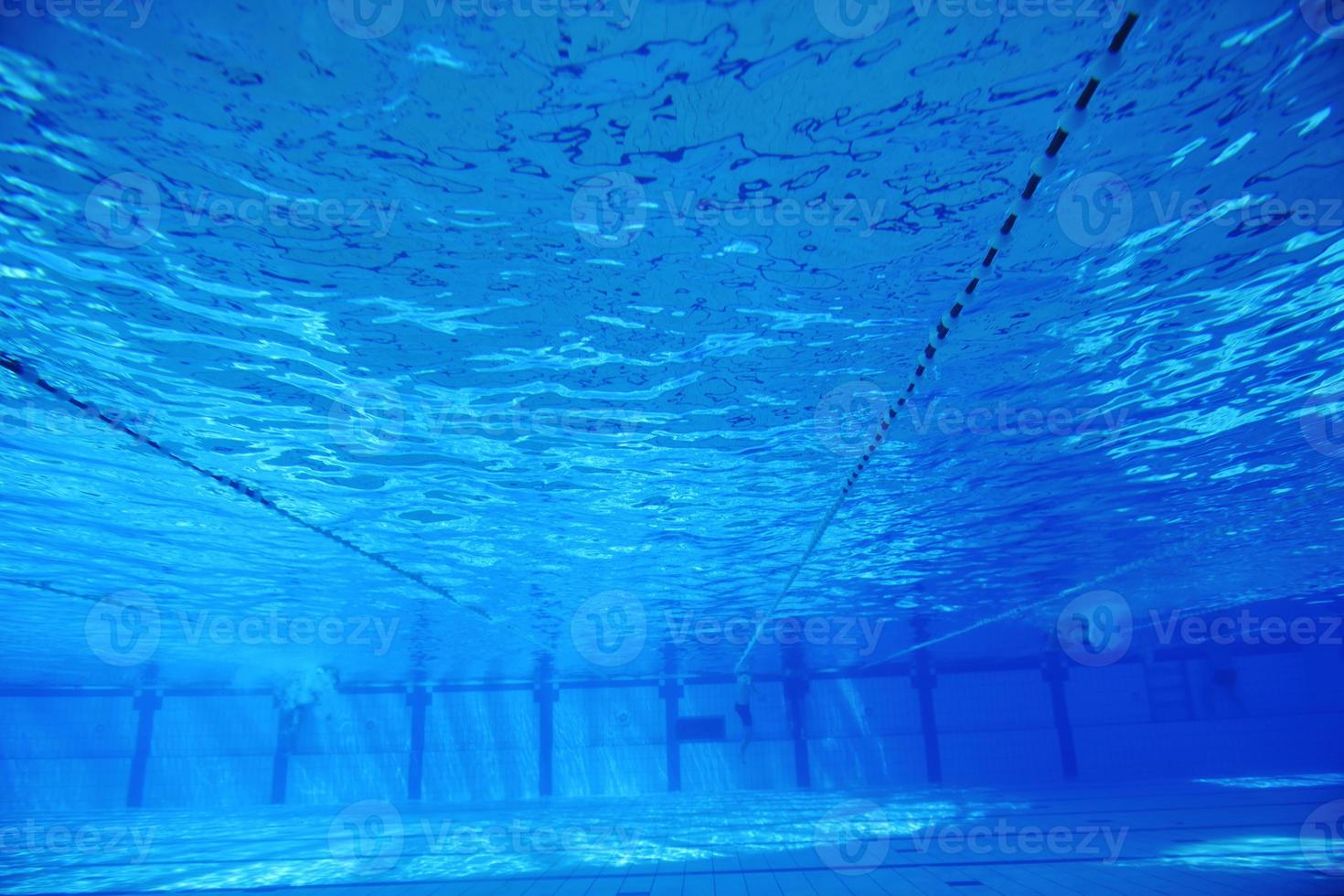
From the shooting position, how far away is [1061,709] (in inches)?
1027

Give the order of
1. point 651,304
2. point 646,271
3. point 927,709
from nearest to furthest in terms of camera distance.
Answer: point 646,271 < point 651,304 < point 927,709

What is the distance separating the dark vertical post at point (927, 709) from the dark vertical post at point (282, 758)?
2476cm

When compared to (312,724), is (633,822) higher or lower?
lower

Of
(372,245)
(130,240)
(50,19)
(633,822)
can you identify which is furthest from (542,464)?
(633,822)

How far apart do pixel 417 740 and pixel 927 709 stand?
66.9ft

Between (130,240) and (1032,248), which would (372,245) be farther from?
(1032,248)

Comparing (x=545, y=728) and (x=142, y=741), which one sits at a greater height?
(x=142, y=741)

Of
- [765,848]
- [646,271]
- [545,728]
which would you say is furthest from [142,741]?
[646,271]

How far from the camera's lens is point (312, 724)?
27.9 metres

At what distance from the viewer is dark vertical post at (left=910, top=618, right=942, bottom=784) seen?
2636 centimetres

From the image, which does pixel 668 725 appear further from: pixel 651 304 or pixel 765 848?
pixel 651 304

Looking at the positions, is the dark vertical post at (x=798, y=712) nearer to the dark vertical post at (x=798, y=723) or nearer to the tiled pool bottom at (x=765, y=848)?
the dark vertical post at (x=798, y=723)

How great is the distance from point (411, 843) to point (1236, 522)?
62.7 ft

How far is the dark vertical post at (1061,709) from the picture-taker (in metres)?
25.6
